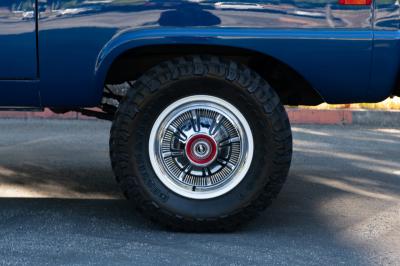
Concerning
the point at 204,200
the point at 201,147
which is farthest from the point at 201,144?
the point at 204,200

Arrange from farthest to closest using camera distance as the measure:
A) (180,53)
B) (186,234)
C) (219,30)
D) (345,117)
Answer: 1. (345,117)
2. (180,53)
3. (186,234)
4. (219,30)

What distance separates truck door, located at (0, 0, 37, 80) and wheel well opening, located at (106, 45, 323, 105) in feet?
1.33

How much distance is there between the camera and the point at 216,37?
3885mm

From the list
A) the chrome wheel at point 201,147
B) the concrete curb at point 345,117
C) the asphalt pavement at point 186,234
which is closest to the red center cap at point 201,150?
the chrome wheel at point 201,147

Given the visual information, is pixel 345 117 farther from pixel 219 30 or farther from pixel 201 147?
pixel 219 30

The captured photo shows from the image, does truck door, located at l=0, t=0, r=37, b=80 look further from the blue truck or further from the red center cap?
the red center cap

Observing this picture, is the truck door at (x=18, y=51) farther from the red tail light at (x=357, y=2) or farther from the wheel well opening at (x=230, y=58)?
the red tail light at (x=357, y=2)

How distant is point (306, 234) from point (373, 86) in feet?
2.58

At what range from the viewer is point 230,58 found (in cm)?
418

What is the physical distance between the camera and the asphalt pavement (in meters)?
3.67

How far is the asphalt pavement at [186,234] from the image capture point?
3.67 metres

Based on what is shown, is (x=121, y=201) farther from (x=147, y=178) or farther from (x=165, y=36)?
(x=165, y=36)

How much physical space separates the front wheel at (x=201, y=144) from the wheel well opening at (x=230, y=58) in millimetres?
93

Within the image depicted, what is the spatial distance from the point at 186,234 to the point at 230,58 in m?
0.91
